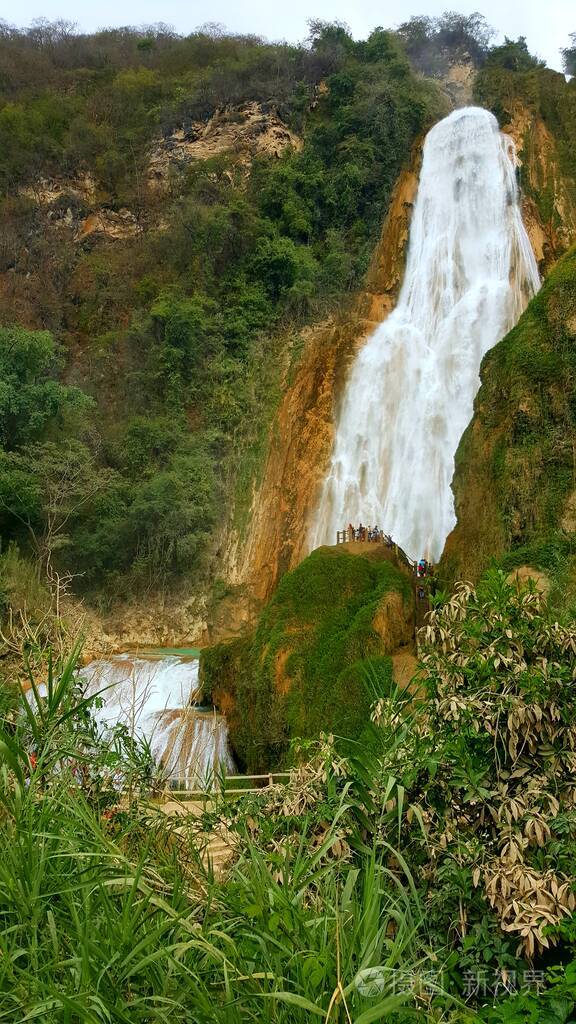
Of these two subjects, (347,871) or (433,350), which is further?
(433,350)

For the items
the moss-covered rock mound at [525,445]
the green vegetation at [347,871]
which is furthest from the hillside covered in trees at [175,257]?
the green vegetation at [347,871]

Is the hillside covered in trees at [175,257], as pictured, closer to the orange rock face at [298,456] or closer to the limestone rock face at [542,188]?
the limestone rock face at [542,188]

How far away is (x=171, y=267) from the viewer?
37000 mm

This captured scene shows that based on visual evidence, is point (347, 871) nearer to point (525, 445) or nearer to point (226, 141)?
point (525, 445)

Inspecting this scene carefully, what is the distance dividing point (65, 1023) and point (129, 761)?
7.95ft

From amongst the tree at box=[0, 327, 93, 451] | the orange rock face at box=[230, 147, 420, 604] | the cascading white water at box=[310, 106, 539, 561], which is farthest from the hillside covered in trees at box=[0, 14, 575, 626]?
the cascading white water at box=[310, 106, 539, 561]

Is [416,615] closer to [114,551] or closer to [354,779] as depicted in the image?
[354,779]

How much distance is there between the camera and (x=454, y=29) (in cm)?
5288

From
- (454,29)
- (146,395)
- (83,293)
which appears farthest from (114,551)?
(454,29)

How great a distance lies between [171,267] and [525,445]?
90.4 feet

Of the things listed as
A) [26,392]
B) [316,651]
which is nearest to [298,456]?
[26,392]

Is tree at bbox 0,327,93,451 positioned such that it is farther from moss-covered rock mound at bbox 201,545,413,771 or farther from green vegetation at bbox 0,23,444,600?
moss-covered rock mound at bbox 201,545,413,771

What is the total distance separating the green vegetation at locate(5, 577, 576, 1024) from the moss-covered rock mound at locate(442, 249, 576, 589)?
7439 millimetres

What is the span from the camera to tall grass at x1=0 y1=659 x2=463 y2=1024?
8.87 ft
